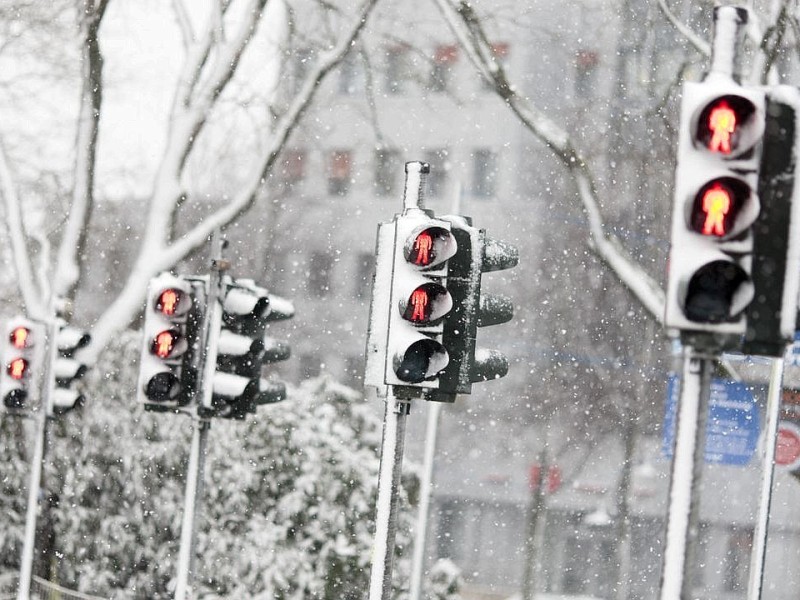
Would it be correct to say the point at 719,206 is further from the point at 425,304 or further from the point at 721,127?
the point at 425,304

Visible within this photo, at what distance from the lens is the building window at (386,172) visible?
35.8 m

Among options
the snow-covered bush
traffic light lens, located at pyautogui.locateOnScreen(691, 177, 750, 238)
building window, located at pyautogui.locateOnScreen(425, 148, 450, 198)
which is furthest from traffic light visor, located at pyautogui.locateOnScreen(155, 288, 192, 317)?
building window, located at pyautogui.locateOnScreen(425, 148, 450, 198)

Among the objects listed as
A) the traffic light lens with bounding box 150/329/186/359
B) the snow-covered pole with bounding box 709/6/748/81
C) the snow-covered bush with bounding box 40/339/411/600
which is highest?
the snow-covered pole with bounding box 709/6/748/81

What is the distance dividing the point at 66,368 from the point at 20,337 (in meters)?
0.51

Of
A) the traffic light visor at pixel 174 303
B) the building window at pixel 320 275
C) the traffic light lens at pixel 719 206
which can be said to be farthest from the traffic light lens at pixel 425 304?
the building window at pixel 320 275

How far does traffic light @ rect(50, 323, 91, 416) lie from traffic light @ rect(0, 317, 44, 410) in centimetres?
19

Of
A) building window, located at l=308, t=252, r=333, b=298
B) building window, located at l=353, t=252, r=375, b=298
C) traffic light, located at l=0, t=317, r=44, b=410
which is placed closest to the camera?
traffic light, located at l=0, t=317, r=44, b=410

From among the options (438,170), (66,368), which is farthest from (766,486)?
(438,170)

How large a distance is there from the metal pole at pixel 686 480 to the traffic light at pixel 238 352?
3948 mm

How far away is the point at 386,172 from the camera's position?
36469mm

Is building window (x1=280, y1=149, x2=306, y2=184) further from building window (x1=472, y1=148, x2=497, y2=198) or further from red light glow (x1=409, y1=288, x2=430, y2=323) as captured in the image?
red light glow (x1=409, y1=288, x2=430, y2=323)

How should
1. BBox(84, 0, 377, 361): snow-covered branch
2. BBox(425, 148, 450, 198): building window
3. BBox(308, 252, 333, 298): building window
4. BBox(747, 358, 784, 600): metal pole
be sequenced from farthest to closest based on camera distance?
BBox(308, 252, 333, 298): building window < BBox(425, 148, 450, 198): building window < BBox(84, 0, 377, 361): snow-covered branch < BBox(747, 358, 784, 600): metal pole

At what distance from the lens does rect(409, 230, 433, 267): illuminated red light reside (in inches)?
261

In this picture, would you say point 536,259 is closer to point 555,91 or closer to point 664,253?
point 664,253
